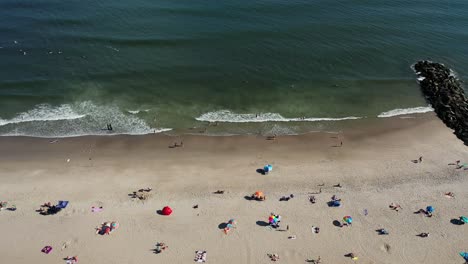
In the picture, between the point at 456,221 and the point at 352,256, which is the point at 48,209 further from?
the point at 456,221

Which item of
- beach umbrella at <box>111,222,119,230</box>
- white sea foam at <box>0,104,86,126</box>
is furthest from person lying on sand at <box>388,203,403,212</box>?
white sea foam at <box>0,104,86,126</box>

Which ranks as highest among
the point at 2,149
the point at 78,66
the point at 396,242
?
the point at 78,66

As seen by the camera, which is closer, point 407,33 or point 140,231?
point 140,231

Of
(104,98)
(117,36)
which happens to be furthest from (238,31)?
(104,98)

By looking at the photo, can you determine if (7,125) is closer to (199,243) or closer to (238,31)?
(199,243)

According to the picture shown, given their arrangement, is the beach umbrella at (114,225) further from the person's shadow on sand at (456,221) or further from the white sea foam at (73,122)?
the person's shadow on sand at (456,221)

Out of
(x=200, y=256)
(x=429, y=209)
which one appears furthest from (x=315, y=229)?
(x=429, y=209)

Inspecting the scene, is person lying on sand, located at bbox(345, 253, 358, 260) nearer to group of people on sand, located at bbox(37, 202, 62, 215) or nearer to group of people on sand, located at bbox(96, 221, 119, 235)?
group of people on sand, located at bbox(96, 221, 119, 235)
